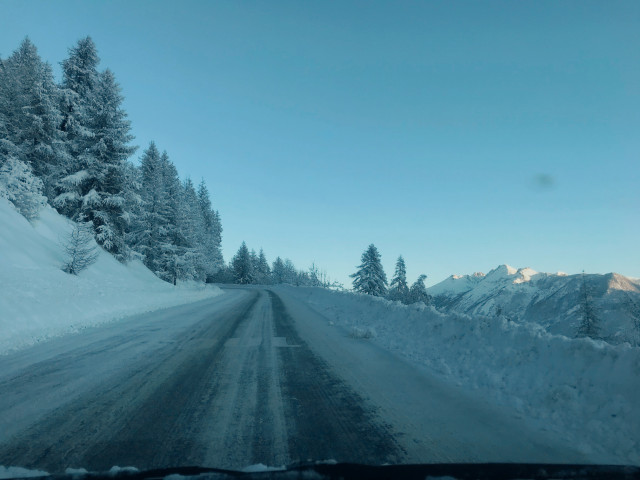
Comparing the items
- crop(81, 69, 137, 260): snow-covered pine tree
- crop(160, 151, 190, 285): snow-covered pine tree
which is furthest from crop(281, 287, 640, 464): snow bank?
crop(160, 151, 190, 285): snow-covered pine tree

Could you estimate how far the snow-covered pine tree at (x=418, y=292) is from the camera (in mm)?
50156

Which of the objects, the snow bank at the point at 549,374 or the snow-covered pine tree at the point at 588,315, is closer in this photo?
the snow bank at the point at 549,374

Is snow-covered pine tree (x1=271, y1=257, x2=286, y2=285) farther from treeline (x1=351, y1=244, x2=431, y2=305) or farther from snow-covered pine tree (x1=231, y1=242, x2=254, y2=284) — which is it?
treeline (x1=351, y1=244, x2=431, y2=305)

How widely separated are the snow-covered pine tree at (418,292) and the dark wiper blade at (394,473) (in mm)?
49271

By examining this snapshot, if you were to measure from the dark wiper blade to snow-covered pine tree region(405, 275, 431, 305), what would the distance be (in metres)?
49.3

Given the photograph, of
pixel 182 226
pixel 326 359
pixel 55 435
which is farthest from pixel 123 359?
pixel 182 226

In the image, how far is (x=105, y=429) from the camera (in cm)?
375

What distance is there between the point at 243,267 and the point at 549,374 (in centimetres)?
8363

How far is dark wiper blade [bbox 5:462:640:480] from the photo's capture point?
217 cm

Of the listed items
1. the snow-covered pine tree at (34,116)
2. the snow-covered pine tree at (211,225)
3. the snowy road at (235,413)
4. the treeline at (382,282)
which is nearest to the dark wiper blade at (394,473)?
the snowy road at (235,413)

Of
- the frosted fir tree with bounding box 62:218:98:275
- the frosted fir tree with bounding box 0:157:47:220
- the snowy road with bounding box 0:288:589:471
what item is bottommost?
the snowy road with bounding box 0:288:589:471

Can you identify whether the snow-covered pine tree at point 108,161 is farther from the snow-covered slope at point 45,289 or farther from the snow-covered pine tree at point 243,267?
the snow-covered pine tree at point 243,267

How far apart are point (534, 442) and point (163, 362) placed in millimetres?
6175

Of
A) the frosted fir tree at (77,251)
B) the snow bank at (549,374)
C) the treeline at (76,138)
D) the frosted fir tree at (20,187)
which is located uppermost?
the treeline at (76,138)
